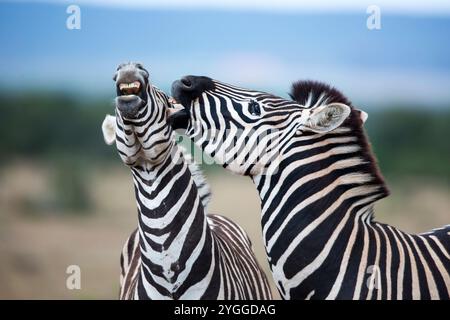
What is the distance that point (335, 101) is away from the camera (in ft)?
18.4

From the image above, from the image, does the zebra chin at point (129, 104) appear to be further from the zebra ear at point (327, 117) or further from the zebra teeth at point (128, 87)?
the zebra ear at point (327, 117)

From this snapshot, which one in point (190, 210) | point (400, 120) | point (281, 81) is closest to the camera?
point (190, 210)

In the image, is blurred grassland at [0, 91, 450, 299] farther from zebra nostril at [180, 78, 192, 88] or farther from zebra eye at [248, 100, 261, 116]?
zebra eye at [248, 100, 261, 116]

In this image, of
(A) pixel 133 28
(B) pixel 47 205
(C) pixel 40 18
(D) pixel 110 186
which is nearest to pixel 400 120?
(D) pixel 110 186

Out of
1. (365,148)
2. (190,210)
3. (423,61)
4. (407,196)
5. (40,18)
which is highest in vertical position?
(40,18)

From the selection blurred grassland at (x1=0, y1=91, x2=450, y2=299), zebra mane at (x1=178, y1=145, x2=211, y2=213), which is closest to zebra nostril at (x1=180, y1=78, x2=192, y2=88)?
zebra mane at (x1=178, y1=145, x2=211, y2=213)

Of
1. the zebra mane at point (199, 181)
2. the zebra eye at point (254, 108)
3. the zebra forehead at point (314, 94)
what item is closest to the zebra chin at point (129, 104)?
the zebra eye at point (254, 108)

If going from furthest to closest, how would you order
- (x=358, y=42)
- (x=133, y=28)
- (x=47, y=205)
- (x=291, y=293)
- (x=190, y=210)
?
1. (x=358, y=42)
2. (x=133, y=28)
3. (x=47, y=205)
4. (x=190, y=210)
5. (x=291, y=293)

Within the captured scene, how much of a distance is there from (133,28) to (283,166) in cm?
8168

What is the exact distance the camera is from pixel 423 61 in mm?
89000

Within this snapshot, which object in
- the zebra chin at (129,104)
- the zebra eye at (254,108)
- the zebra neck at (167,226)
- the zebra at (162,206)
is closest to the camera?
the zebra eye at (254,108)

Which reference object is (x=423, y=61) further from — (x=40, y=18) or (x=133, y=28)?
(x=40, y=18)

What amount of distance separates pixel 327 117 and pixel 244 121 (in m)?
0.62

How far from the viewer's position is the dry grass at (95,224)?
15.5 metres
